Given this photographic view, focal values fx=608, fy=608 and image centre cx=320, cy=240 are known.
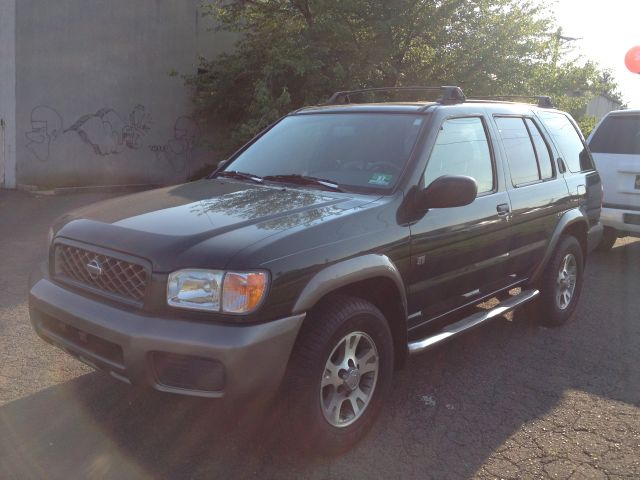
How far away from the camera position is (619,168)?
7590 millimetres

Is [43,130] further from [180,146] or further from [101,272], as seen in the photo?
[101,272]

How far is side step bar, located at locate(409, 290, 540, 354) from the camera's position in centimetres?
354

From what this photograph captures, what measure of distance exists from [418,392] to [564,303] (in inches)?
83.2

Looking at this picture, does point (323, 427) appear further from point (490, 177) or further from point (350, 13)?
point (350, 13)

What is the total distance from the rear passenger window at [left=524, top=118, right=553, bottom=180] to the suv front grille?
3354 millimetres

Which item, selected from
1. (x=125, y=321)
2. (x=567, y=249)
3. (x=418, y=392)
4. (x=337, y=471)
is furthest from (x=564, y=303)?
(x=125, y=321)

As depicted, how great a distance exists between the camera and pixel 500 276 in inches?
171

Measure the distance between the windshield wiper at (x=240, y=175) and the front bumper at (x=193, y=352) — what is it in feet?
4.96

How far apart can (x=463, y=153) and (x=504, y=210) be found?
514 millimetres

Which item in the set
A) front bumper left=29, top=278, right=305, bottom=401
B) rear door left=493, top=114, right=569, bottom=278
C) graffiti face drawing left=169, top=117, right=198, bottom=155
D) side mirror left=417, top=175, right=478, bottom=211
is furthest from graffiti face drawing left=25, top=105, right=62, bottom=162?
side mirror left=417, top=175, right=478, bottom=211

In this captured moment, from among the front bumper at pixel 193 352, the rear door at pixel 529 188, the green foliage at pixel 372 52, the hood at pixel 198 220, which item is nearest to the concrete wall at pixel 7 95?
the green foliage at pixel 372 52

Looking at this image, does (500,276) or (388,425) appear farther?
(500,276)

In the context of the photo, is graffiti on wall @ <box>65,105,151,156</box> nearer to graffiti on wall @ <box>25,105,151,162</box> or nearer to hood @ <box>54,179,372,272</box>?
graffiti on wall @ <box>25,105,151,162</box>

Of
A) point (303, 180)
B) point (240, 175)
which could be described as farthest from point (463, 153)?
point (240, 175)
